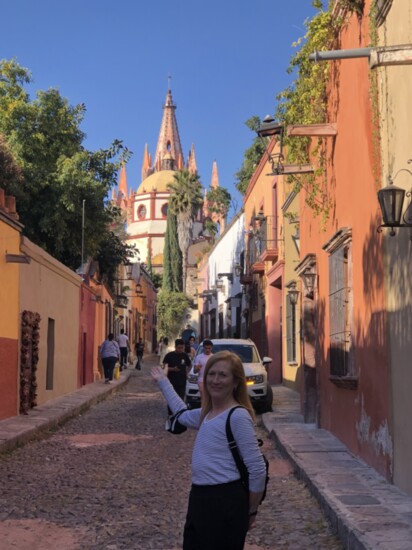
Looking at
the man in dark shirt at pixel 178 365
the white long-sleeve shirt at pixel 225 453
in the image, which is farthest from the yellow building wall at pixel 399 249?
the man in dark shirt at pixel 178 365

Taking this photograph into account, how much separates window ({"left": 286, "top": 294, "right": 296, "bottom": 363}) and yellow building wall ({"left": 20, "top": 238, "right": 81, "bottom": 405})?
644cm

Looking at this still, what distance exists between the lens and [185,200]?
63375mm

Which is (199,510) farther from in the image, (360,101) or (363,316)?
(360,101)

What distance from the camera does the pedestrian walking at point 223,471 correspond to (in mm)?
3625

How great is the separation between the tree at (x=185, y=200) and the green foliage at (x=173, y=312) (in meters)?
4.84

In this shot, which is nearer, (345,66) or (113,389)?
(345,66)

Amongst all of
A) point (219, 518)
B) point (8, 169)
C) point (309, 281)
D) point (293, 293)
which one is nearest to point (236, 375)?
point (219, 518)

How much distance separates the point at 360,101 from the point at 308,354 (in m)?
5.49

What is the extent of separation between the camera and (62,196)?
78.0 ft

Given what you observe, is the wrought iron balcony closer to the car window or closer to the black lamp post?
the car window

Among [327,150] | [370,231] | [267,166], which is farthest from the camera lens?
[267,166]

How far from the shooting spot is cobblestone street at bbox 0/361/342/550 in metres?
6.31

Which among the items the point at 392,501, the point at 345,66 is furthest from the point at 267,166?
the point at 392,501

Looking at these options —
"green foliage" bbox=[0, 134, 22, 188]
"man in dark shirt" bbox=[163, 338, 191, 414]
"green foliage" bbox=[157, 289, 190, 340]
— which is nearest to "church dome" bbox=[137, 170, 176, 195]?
"green foliage" bbox=[157, 289, 190, 340]
